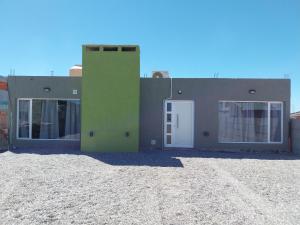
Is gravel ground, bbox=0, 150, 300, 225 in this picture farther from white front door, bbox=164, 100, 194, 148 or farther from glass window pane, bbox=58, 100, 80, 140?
glass window pane, bbox=58, 100, 80, 140

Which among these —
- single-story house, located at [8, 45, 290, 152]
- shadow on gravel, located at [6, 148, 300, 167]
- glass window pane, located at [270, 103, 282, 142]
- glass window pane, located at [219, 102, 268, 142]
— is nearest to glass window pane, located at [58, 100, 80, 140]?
single-story house, located at [8, 45, 290, 152]

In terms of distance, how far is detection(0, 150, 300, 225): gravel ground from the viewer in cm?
533

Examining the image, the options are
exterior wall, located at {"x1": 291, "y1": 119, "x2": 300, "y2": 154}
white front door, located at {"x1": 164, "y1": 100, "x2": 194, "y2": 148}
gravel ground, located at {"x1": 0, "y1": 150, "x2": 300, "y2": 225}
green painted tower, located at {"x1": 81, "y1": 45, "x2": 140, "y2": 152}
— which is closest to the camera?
A: gravel ground, located at {"x1": 0, "y1": 150, "x2": 300, "y2": 225}

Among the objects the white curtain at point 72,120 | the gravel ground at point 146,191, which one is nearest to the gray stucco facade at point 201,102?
the white curtain at point 72,120

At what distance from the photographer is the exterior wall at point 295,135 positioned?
1430 centimetres

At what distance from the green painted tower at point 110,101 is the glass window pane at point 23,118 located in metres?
3.61

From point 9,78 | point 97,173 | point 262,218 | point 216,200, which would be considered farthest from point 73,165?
point 9,78

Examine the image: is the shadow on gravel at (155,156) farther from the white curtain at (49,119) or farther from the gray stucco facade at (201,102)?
the white curtain at (49,119)

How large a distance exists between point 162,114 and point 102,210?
31.4ft

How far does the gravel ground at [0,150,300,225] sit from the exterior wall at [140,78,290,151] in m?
3.18

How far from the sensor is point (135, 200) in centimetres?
627

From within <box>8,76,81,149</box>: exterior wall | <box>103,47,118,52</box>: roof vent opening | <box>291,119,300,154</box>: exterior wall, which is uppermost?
<box>103,47,118,52</box>: roof vent opening

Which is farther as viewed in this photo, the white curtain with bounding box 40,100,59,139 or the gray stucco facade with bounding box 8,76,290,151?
the white curtain with bounding box 40,100,59,139

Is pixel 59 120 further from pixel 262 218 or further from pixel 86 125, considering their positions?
pixel 262 218
